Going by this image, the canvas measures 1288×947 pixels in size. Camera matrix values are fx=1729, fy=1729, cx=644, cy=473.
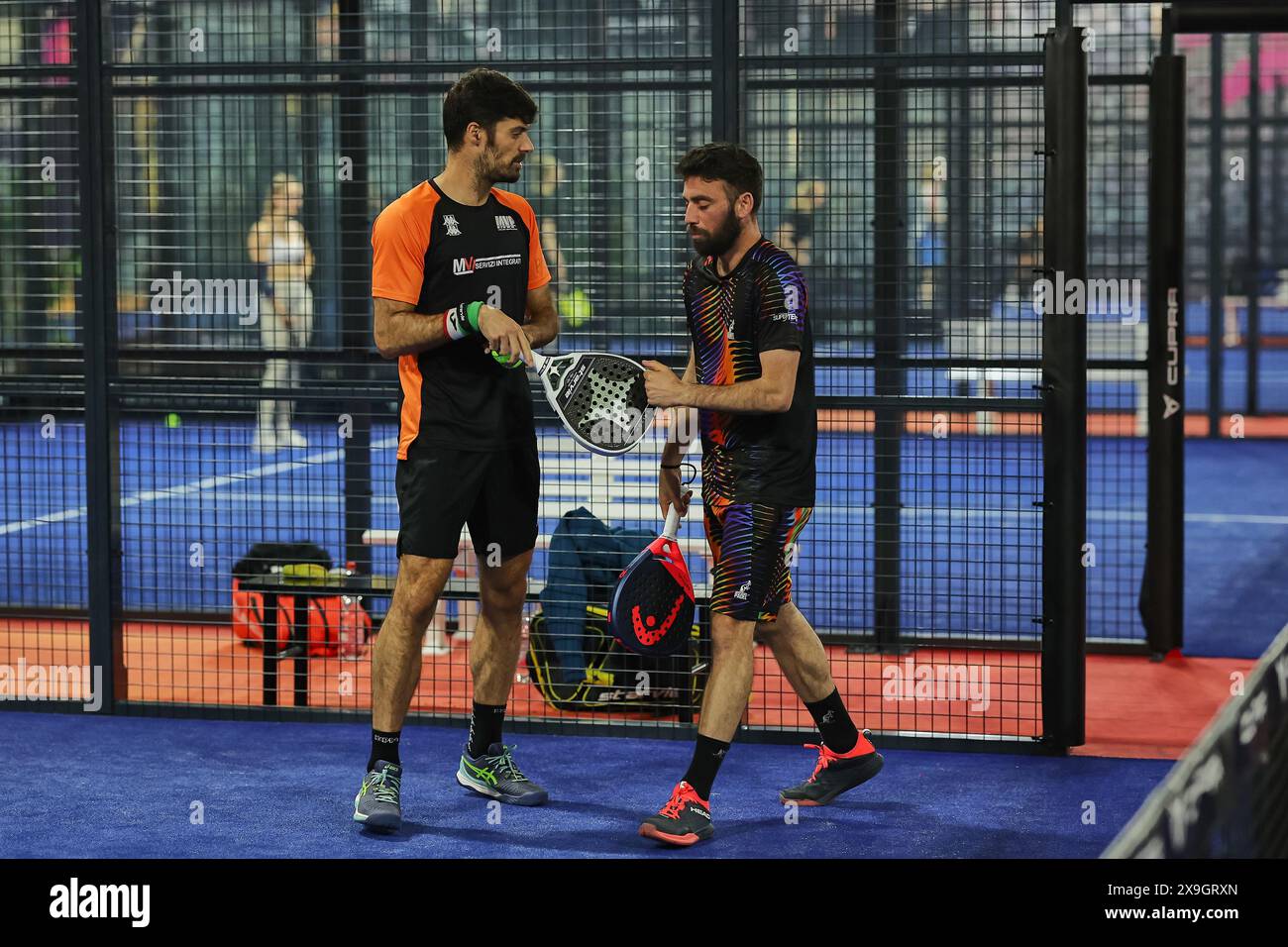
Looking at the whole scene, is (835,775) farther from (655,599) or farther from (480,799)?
(480,799)

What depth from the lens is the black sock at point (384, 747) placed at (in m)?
5.51

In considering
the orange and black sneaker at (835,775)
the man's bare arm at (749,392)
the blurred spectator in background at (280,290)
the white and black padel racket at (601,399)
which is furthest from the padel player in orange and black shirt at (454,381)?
the blurred spectator in background at (280,290)

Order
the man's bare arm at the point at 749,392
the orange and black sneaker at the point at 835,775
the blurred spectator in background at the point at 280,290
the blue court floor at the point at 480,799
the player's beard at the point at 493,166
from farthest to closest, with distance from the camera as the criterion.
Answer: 1. the blurred spectator in background at the point at 280,290
2. the orange and black sneaker at the point at 835,775
3. the player's beard at the point at 493,166
4. the blue court floor at the point at 480,799
5. the man's bare arm at the point at 749,392

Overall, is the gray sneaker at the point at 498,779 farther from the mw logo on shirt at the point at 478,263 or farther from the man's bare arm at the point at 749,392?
the mw logo on shirt at the point at 478,263

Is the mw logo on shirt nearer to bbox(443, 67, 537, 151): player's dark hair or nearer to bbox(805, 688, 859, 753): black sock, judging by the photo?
bbox(443, 67, 537, 151): player's dark hair

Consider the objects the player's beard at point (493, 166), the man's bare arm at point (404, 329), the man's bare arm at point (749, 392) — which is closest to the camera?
the man's bare arm at point (749, 392)

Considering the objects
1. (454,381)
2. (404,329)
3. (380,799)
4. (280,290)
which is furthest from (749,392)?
(280,290)

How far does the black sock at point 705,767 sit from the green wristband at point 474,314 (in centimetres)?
145

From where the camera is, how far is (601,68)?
6.69 metres

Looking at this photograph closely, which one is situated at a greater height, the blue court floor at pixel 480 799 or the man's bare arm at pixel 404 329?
the man's bare arm at pixel 404 329

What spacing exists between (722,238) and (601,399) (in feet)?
2.01
